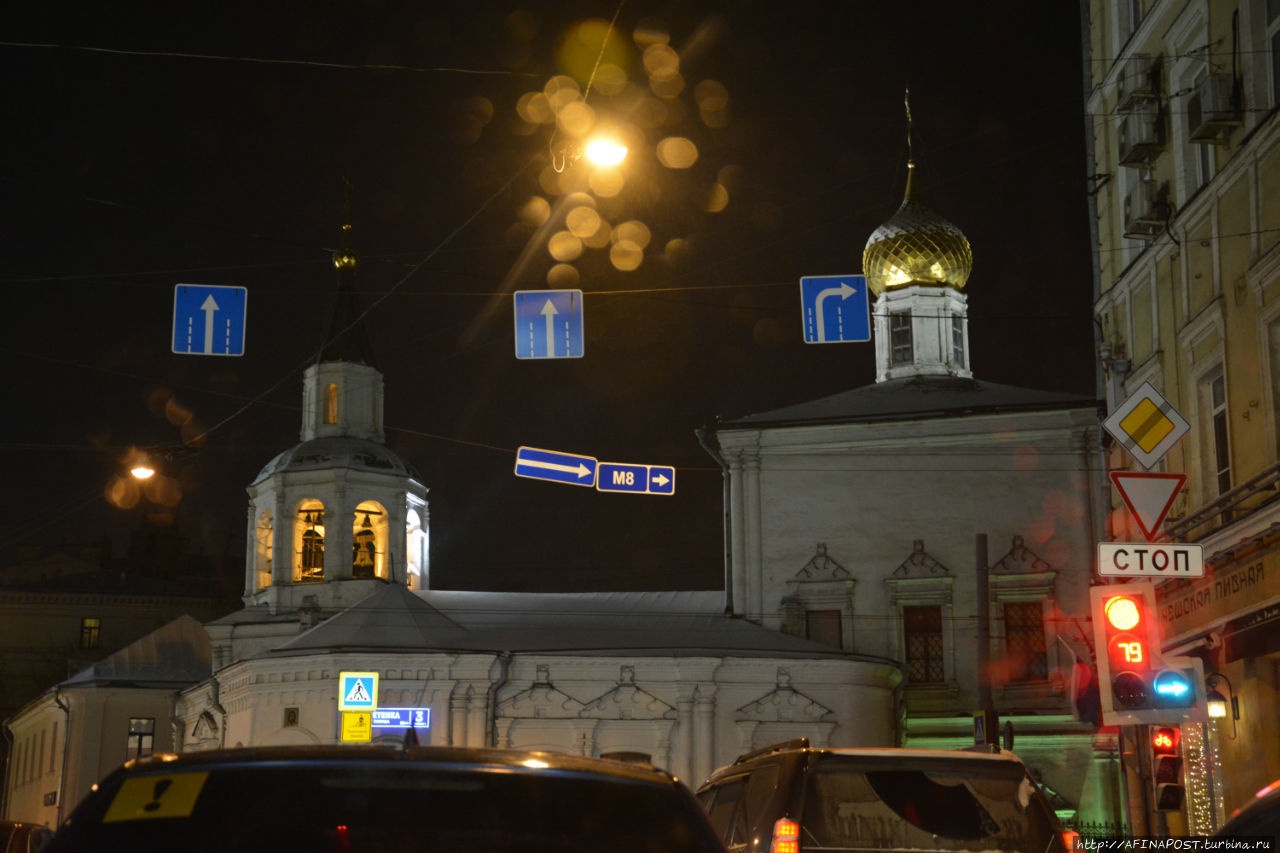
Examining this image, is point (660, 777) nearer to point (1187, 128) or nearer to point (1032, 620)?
point (1187, 128)

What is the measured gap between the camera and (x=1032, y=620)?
3472 centimetres

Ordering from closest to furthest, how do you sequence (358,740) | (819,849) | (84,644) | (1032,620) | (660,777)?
(660,777), (819,849), (358,740), (1032,620), (84,644)

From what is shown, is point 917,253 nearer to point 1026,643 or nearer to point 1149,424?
point 1026,643

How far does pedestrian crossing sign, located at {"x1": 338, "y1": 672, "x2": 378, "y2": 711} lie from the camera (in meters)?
32.0

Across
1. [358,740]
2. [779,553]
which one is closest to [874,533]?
[779,553]

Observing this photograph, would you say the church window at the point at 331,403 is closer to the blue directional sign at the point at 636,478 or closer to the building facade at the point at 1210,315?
the blue directional sign at the point at 636,478

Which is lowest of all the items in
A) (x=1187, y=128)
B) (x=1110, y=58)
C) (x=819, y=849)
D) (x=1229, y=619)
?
(x=819, y=849)

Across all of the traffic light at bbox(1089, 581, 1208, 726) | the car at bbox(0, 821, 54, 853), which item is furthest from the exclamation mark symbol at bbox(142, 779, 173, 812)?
the traffic light at bbox(1089, 581, 1208, 726)

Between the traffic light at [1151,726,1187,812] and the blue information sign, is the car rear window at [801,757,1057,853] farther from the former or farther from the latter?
the blue information sign

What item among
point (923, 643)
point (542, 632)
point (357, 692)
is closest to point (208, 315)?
point (357, 692)

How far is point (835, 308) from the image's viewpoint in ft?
60.3

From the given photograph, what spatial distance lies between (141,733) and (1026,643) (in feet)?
95.1

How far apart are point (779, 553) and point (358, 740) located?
10552 mm

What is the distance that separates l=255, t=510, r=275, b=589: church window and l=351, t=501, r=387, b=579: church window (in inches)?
101
